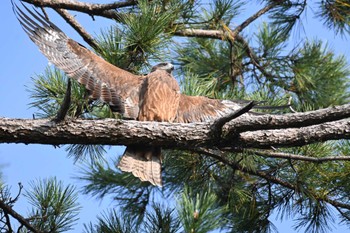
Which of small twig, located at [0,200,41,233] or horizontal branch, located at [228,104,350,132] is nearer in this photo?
horizontal branch, located at [228,104,350,132]

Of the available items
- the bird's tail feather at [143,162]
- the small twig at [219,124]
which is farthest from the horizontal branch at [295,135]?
the bird's tail feather at [143,162]

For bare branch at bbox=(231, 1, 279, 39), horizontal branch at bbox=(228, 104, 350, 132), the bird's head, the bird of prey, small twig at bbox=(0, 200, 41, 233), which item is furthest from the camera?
bare branch at bbox=(231, 1, 279, 39)

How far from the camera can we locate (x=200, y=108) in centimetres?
402

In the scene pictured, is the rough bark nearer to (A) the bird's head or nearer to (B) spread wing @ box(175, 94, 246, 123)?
(B) spread wing @ box(175, 94, 246, 123)

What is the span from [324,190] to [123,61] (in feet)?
3.95

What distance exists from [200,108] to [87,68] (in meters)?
0.64

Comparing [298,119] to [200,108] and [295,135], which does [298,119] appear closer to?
[295,135]

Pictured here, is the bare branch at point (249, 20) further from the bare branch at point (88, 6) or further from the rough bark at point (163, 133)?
the rough bark at point (163, 133)

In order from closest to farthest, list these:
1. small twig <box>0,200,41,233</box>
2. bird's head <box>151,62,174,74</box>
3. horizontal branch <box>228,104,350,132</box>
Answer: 1. horizontal branch <box>228,104,350,132</box>
2. small twig <box>0,200,41,233</box>
3. bird's head <box>151,62,174,74</box>

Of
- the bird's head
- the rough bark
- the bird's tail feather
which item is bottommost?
the bird's tail feather

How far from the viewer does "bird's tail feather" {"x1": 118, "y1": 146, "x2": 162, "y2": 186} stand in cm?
347

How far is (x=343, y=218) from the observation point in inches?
144

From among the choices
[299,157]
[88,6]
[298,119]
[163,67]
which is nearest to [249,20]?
[163,67]

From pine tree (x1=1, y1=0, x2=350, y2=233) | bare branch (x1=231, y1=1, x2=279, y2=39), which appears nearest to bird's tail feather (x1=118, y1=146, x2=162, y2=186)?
pine tree (x1=1, y1=0, x2=350, y2=233)
